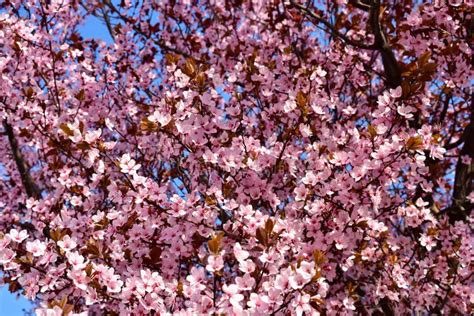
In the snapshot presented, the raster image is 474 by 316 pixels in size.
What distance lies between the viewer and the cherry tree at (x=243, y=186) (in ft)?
12.0

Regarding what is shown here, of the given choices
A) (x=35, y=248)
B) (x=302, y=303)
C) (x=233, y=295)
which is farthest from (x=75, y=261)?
(x=302, y=303)

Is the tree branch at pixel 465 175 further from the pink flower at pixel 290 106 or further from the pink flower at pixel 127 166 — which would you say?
the pink flower at pixel 127 166

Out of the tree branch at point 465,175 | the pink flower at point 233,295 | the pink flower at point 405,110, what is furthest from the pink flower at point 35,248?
the tree branch at point 465,175

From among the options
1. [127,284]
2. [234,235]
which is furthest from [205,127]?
[127,284]

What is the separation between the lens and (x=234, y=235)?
13.2ft

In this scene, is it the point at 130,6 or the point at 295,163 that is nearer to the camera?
the point at 295,163

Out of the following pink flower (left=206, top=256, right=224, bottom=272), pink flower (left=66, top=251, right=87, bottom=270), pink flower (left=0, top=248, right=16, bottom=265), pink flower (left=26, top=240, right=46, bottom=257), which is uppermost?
pink flower (left=26, top=240, right=46, bottom=257)

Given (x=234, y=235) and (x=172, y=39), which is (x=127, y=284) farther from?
(x=172, y=39)

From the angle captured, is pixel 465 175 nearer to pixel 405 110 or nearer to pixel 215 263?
pixel 405 110

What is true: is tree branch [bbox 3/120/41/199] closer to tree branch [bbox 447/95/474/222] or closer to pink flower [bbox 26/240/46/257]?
pink flower [bbox 26/240/46/257]

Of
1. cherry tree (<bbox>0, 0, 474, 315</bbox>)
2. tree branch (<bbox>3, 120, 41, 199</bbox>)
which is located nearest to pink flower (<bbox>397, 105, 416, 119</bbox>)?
cherry tree (<bbox>0, 0, 474, 315</bbox>)

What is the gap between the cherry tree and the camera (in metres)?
3.65

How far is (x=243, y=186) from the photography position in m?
4.58

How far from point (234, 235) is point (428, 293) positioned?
7.72 ft
